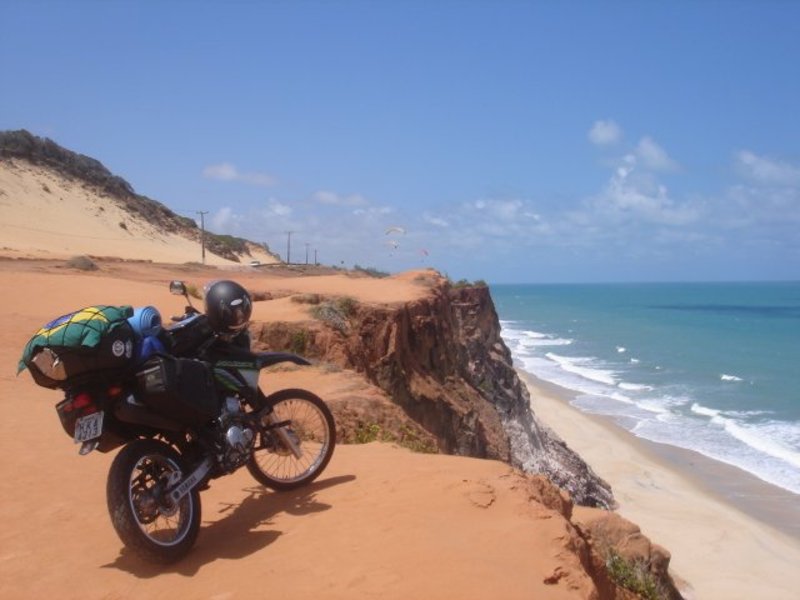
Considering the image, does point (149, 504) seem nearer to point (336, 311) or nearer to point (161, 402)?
point (161, 402)

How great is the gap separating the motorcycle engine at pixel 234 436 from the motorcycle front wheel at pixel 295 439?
0.25 m

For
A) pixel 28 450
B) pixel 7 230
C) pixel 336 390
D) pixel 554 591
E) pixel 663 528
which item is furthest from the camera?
pixel 7 230

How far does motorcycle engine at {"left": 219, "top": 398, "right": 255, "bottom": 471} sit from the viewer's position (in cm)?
509

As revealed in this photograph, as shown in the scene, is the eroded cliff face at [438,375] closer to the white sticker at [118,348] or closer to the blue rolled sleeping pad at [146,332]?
the blue rolled sleeping pad at [146,332]

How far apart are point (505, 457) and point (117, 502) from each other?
12.7 meters

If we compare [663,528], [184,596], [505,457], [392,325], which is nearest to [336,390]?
[392,325]

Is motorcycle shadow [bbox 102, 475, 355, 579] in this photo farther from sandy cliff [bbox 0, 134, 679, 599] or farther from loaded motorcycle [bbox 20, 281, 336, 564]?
loaded motorcycle [bbox 20, 281, 336, 564]

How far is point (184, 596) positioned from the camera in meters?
4.16

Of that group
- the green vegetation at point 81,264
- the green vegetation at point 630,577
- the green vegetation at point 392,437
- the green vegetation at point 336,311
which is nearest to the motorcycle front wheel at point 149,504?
the green vegetation at point 630,577

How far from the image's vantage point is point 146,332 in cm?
487

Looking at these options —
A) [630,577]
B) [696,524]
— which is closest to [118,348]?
[630,577]

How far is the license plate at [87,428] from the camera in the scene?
14.6 ft

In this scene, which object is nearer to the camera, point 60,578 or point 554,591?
point 554,591

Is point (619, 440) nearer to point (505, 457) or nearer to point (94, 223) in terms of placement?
point (505, 457)
